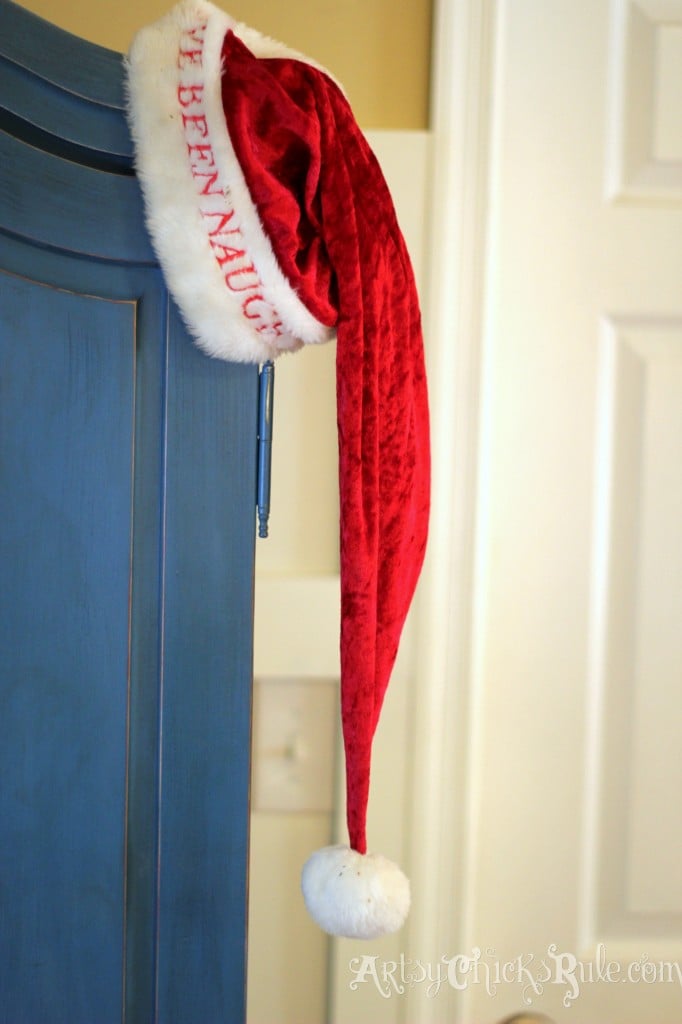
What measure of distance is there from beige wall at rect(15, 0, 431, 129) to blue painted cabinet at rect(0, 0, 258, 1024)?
1.80ft

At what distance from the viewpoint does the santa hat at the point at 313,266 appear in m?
0.57

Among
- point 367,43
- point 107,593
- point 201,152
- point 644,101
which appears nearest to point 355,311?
point 201,152

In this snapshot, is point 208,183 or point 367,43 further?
point 367,43

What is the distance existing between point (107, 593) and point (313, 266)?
0.90ft

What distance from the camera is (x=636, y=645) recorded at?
1.13 metres

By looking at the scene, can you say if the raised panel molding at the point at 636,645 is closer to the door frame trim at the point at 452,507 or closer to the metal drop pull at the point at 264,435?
the door frame trim at the point at 452,507

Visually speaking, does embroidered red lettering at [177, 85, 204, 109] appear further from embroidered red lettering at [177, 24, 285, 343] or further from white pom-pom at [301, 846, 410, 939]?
white pom-pom at [301, 846, 410, 939]

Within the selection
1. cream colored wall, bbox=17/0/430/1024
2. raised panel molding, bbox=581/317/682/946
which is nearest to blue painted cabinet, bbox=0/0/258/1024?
cream colored wall, bbox=17/0/430/1024

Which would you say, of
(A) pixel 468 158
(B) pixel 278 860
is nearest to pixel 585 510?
(A) pixel 468 158

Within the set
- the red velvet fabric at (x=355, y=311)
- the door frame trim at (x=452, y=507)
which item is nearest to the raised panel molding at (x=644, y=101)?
the door frame trim at (x=452, y=507)

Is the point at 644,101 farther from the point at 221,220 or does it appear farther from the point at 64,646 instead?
the point at 64,646

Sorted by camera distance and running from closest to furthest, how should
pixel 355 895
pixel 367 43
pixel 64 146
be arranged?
pixel 64 146, pixel 355 895, pixel 367 43

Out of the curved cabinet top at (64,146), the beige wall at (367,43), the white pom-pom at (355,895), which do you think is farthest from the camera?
the beige wall at (367,43)

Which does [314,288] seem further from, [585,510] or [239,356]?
[585,510]
